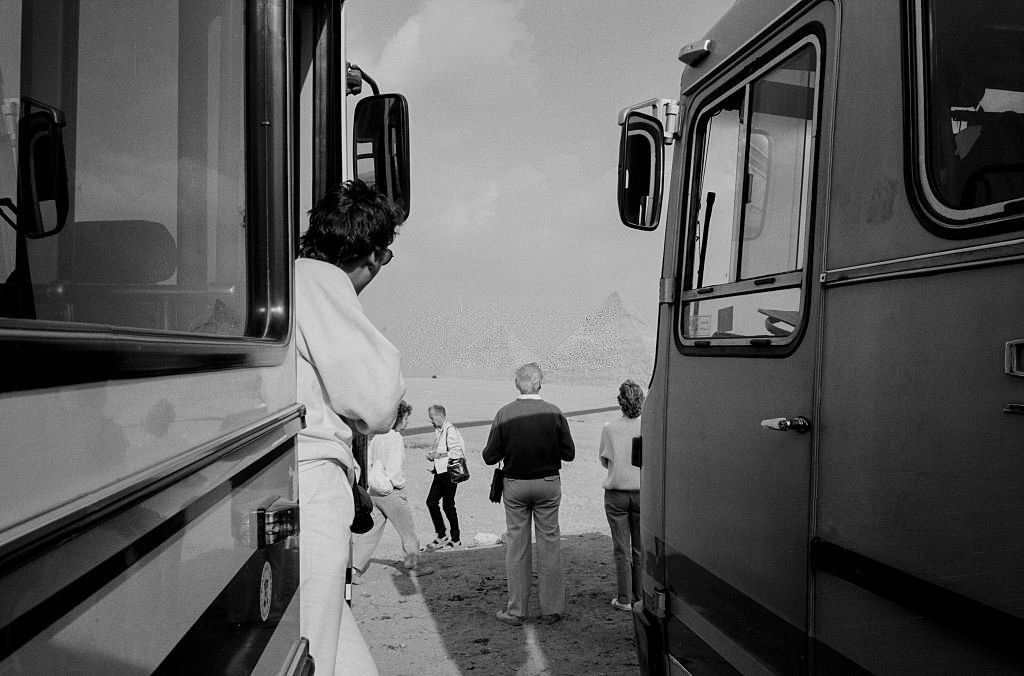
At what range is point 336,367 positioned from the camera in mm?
2463

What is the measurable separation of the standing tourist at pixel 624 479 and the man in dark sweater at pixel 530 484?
0.36m

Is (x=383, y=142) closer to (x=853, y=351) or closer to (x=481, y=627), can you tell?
(x=853, y=351)

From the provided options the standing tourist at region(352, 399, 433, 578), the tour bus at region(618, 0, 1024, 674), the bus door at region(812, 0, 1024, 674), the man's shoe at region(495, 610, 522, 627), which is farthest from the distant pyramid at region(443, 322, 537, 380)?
the bus door at region(812, 0, 1024, 674)

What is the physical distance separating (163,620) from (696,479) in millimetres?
2217

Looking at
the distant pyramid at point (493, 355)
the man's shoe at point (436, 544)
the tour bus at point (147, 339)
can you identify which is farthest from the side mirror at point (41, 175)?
the distant pyramid at point (493, 355)

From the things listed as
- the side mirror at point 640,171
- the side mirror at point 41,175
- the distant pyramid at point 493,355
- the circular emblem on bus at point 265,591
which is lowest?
the distant pyramid at point 493,355

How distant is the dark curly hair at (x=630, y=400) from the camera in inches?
279

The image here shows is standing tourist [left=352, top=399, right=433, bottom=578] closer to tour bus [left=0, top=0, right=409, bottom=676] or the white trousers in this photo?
the white trousers

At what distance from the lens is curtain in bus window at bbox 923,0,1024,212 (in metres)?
1.79

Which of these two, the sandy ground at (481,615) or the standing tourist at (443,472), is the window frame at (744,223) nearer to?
the sandy ground at (481,615)

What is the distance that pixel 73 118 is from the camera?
120 centimetres

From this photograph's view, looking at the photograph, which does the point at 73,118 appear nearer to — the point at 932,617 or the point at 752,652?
the point at 932,617

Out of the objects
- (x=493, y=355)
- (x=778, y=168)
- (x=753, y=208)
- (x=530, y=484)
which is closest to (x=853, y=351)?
(x=778, y=168)

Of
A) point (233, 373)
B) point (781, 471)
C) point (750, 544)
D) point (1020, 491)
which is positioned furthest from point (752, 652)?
point (233, 373)
